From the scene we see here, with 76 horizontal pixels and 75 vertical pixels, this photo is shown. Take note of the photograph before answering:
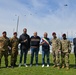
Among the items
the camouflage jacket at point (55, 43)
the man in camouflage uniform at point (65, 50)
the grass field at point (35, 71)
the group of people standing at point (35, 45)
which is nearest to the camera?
the grass field at point (35, 71)

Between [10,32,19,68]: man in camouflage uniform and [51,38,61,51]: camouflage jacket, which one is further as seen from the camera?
[10,32,19,68]: man in camouflage uniform

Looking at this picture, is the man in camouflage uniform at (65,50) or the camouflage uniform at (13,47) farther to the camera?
the camouflage uniform at (13,47)

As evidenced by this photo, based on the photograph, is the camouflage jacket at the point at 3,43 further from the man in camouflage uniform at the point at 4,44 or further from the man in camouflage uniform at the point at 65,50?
the man in camouflage uniform at the point at 65,50

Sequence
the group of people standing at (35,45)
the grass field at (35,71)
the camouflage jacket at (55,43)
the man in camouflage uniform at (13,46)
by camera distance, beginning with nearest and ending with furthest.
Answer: the grass field at (35,71), the group of people standing at (35,45), the camouflage jacket at (55,43), the man in camouflage uniform at (13,46)

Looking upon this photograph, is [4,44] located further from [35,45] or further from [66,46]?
[66,46]

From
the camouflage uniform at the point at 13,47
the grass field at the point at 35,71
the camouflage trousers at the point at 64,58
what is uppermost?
the camouflage uniform at the point at 13,47

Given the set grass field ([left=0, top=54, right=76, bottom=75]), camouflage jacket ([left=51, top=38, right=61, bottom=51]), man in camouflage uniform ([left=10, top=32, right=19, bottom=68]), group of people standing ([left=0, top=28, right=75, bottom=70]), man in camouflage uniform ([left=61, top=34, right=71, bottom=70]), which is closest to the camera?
grass field ([left=0, top=54, right=76, bottom=75])

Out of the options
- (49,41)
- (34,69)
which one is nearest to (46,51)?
(49,41)

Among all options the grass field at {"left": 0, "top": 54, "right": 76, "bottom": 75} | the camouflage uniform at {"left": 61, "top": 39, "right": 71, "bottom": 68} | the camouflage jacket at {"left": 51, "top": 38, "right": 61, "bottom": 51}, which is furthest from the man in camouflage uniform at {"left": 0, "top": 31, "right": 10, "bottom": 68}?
the camouflage uniform at {"left": 61, "top": 39, "right": 71, "bottom": 68}

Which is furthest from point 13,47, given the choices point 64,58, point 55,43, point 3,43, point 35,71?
point 64,58

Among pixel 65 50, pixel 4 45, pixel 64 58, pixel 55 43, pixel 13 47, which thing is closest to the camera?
pixel 65 50

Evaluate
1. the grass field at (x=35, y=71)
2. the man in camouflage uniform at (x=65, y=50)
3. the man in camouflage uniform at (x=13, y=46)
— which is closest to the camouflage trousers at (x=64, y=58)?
the man in camouflage uniform at (x=65, y=50)

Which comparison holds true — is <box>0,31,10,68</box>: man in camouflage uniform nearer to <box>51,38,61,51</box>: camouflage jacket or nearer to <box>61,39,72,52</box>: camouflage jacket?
<box>51,38,61,51</box>: camouflage jacket

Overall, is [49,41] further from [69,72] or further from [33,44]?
[69,72]
